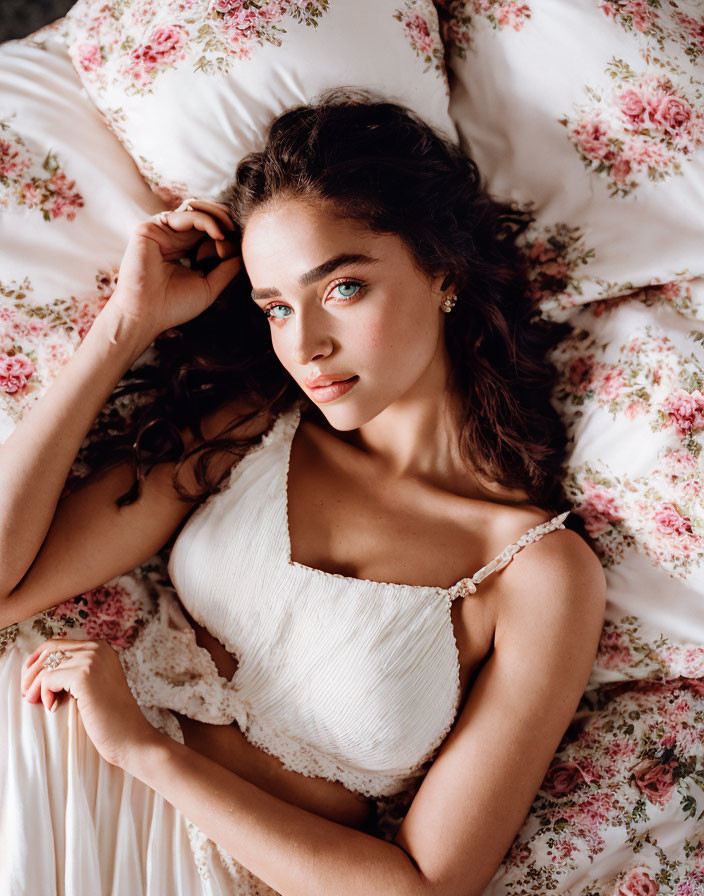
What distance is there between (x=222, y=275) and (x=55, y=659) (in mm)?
997

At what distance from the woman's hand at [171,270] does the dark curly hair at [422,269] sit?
75 mm

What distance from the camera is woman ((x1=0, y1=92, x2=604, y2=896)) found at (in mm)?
1903

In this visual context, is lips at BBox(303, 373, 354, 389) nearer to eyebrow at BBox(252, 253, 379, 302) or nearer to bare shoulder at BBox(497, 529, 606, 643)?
eyebrow at BBox(252, 253, 379, 302)

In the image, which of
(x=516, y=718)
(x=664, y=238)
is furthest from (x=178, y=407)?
(x=664, y=238)

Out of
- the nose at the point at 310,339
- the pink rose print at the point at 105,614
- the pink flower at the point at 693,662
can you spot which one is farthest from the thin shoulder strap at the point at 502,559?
the pink rose print at the point at 105,614

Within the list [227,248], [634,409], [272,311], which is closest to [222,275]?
[227,248]

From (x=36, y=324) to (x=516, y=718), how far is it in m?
1.45

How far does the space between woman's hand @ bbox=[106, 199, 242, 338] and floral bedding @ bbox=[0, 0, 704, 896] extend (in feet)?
0.31

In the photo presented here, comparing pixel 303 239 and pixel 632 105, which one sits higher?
pixel 303 239

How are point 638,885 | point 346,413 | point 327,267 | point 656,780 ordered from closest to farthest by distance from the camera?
point 327,267 → point 346,413 → point 638,885 → point 656,780

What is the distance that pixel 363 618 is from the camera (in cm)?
200

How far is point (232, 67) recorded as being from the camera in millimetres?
2021

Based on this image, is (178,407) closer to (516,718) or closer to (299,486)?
(299,486)

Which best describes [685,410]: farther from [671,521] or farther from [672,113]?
[672,113]
